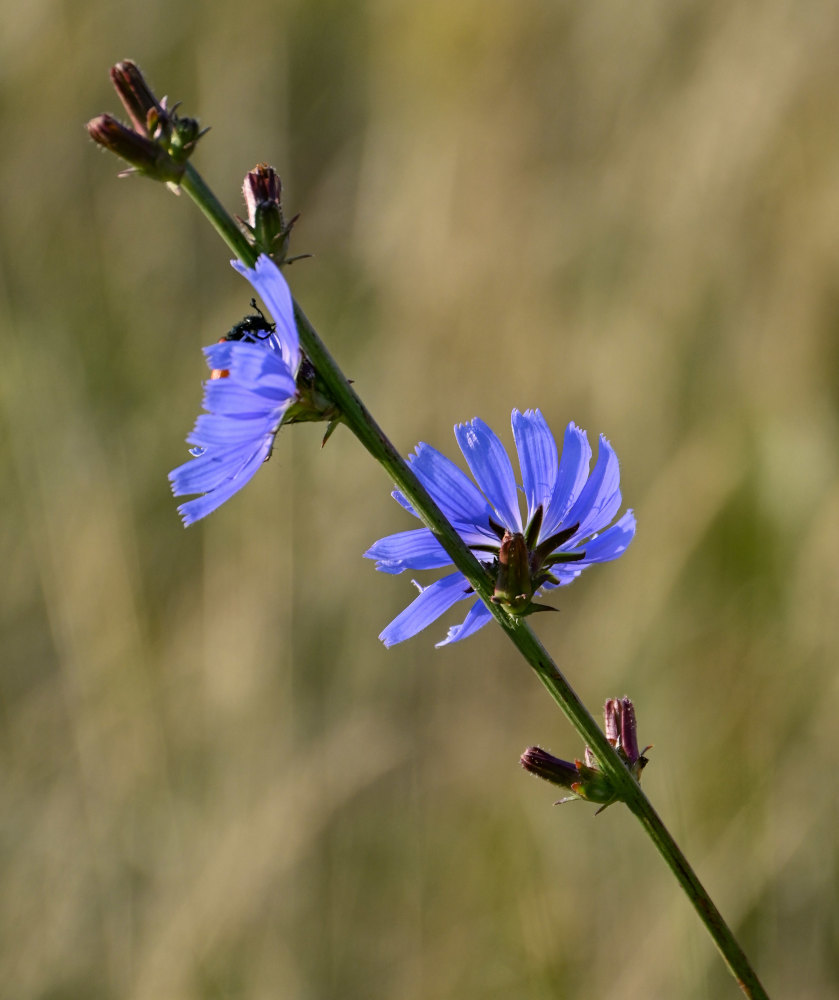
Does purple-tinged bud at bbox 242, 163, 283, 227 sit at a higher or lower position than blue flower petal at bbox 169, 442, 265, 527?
higher

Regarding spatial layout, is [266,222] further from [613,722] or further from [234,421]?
[613,722]

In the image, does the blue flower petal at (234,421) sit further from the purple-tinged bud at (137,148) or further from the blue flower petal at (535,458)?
the blue flower petal at (535,458)

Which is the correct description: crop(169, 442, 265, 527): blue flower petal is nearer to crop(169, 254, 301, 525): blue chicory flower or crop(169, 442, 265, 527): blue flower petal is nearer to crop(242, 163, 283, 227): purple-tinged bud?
crop(169, 254, 301, 525): blue chicory flower

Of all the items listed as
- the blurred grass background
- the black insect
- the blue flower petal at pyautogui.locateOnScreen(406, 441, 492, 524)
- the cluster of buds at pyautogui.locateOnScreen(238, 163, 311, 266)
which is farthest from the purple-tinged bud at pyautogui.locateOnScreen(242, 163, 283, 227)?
the blurred grass background

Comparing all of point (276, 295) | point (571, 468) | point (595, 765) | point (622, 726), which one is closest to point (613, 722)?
point (622, 726)

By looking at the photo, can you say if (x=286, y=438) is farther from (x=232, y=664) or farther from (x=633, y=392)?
(x=633, y=392)

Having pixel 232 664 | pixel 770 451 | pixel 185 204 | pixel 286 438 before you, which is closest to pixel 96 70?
pixel 185 204
